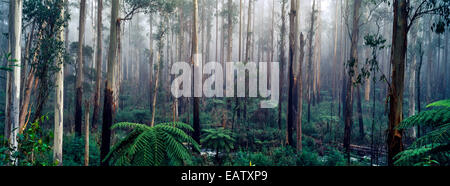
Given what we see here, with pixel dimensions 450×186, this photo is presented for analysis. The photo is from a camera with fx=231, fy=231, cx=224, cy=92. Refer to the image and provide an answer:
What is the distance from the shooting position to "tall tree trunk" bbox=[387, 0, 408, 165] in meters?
4.38

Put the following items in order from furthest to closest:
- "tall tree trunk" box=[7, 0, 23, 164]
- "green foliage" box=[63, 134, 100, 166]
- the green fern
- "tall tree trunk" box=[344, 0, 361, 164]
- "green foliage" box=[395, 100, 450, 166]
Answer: "tall tree trunk" box=[344, 0, 361, 164], "green foliage" box=[63, 134, 100, 166], "tall tree trunk" box=[7, 0, 23, 164], the green fern, "green foliage" box=[395, 100, 450, 166]

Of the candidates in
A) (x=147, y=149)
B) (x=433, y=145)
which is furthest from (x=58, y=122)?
(x=433, y=145)

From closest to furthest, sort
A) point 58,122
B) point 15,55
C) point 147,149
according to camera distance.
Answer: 1. point 147,149
2. point 15,55
3. point 58,122

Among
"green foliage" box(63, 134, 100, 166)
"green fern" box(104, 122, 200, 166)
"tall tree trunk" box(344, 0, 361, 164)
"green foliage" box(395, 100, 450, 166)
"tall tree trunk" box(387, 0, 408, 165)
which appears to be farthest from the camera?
"tall tree trunk" box(344, 0, 361, 164)

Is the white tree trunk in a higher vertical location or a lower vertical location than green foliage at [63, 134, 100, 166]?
higher

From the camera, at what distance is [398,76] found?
4.45 m

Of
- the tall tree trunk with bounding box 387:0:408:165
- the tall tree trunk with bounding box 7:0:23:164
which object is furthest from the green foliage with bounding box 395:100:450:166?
the tall tree trunk with bounding box 7:0:23:164

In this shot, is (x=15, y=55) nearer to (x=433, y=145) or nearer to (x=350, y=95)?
(x=433, y=145)

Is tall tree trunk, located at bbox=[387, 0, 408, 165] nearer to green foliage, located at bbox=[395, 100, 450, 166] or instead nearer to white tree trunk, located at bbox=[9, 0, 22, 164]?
green foliage, located at bbox=[395, 100, 450, 166]

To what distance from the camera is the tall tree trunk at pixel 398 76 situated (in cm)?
438

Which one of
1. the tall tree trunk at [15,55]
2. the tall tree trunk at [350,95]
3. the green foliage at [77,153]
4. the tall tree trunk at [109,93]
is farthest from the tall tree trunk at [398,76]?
the green foliage at [77,153]

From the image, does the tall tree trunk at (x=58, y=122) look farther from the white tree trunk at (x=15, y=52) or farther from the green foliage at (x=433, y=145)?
the green foliage at (x=433, y=145)
